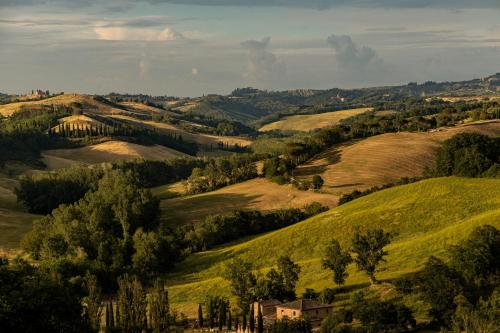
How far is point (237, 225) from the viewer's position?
144750 mm

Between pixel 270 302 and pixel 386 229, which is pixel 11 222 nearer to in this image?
pixel 386 229

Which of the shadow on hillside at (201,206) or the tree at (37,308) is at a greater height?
the tree at (37,308)

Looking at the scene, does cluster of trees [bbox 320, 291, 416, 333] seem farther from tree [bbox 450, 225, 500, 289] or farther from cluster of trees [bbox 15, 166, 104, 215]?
cluster of trees [bbox 15, 166, 104, 215]

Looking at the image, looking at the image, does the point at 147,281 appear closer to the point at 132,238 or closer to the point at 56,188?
the point at 132,238

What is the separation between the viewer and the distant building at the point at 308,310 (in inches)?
3219

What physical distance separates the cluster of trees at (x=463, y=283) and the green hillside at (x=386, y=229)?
796cm

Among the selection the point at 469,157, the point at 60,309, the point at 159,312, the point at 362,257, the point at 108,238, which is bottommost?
the point at 108,238

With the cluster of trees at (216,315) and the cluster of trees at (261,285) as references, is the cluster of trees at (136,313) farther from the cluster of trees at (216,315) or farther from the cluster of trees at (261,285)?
the cluster of trees at (261,285)

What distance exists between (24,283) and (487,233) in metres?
55.9

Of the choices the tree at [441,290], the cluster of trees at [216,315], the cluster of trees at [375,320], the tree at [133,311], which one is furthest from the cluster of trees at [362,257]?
the tree at [133,311]

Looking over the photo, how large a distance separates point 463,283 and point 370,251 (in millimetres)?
14713

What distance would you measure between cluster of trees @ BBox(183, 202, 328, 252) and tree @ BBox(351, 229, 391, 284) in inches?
1967

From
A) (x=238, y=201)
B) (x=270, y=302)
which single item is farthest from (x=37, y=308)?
(x=238, y=201)

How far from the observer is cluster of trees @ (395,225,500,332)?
71250 millimetres
